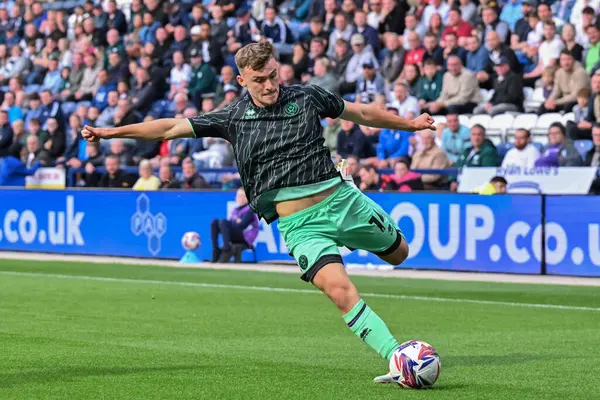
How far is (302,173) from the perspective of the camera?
8.38 metres

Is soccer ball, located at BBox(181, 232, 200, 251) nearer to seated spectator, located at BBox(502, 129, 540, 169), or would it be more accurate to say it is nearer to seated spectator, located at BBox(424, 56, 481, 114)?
seated spectator, located at BBox(424, 56, 481, 114)

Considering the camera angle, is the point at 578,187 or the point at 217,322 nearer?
the point at 217,322

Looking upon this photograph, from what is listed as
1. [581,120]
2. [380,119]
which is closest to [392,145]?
[581,120]

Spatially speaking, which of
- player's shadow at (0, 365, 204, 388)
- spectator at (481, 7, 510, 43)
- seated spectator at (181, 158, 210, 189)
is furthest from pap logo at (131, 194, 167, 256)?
Result: player's shadow at (0, 365, 204, 388)

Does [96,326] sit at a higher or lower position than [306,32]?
lower

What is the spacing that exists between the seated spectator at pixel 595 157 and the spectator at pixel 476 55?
11.7ft

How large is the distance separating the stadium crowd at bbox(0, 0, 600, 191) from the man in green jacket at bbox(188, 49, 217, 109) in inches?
1.1

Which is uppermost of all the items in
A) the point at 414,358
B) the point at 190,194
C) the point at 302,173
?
the point at 302,173

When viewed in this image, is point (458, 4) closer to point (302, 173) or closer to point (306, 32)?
point (306, 32)

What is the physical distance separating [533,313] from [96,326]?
15.1 feet

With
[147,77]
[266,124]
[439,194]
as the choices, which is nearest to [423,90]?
[439,194]

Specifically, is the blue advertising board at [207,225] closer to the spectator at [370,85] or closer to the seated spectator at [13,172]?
the seated spectator at [13,172]

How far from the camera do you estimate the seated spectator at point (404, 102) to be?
2255cm

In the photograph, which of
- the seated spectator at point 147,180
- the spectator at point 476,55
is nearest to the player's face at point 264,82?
the spectator at point 476,55
